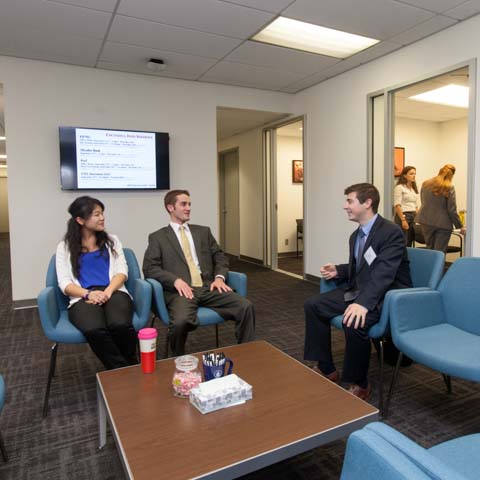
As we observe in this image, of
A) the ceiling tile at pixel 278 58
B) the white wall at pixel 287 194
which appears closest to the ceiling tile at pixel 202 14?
the ceiling tile at pixel 278 58

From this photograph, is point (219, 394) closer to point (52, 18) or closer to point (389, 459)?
point (389, 459)

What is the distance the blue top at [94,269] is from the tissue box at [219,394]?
131cm

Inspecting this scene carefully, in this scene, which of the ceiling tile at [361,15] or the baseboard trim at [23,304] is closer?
the ceiling tile at [361,15]

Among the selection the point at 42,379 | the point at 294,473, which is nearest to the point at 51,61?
the point at 42,379

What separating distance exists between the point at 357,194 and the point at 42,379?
7.92 feet

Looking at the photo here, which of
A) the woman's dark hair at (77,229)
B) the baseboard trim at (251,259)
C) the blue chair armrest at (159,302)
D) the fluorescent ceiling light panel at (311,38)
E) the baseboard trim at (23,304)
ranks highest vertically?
the fluorescent ceiling light panel at (311,38)

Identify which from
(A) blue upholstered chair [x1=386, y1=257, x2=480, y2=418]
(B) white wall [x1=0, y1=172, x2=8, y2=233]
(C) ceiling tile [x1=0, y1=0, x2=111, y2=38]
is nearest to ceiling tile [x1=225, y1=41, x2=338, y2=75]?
(C) ceiling tile [x1=0, y1=0, x2=111, y2=38]

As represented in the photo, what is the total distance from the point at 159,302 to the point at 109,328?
0.35 meters

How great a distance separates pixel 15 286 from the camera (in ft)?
14.3

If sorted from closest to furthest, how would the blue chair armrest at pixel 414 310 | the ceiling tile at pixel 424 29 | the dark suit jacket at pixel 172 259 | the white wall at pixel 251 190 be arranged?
the blue chair armrest at pixel 414 310 < the dark suit jacket at pixel 172 259 < the ceiling tile at pixel 424 29 < the white wall at pixel 251 190

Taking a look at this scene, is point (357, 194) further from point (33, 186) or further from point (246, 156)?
point (246, 156)

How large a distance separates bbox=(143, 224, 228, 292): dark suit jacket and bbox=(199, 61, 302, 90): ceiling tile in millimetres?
2522

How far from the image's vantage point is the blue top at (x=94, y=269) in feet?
8.34

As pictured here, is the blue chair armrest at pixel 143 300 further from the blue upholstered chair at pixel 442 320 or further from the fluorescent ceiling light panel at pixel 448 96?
the fluorescent ceiling light panel at pixel 448 96
